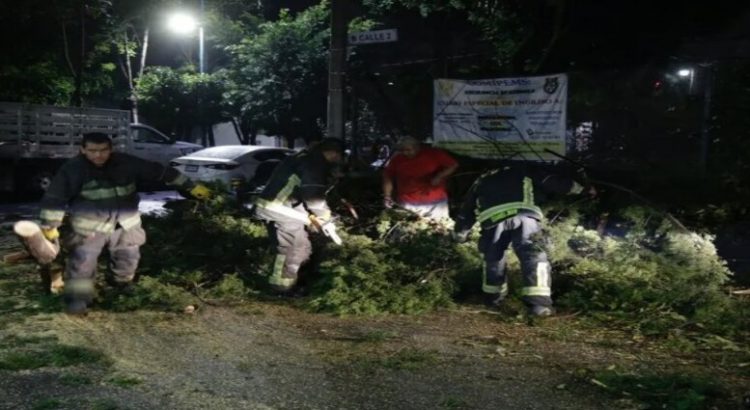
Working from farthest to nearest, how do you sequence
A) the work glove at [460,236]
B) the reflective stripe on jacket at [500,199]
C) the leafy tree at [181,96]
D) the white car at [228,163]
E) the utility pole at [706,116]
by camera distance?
the leafy tree at [181,96] → the white car at [228,163] → the utility pole at [706,116] → the work glove at [460,236] → the reflective stripe on jacket at [500,199]

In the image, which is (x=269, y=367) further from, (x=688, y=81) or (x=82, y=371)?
(x=688, y=81)

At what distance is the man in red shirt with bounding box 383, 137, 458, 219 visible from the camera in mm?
7062

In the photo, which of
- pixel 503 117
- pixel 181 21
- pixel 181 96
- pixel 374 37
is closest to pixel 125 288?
pixel 374 37

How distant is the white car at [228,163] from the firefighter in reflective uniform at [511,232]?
870 centimetres

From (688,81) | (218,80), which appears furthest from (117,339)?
(218,80)

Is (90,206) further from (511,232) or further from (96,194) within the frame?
(511,232)

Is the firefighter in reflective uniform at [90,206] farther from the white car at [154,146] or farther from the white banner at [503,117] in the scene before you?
the white car at [154,146]

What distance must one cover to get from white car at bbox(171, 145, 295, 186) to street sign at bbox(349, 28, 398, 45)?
6.76 meters

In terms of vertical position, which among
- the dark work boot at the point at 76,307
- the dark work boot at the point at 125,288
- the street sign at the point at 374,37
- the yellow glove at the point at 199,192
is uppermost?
the street sign at the point at 374,37

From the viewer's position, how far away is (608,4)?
762 cm

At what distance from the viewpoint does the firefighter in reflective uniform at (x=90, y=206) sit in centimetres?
565

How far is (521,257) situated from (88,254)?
10.7 feet

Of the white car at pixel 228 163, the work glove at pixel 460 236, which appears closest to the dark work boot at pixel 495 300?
the work glove at pixel 460 236

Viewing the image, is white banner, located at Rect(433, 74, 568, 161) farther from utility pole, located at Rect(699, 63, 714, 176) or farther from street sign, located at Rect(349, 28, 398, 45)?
utility pole, located at Rect(699, 63, 714, 176)
